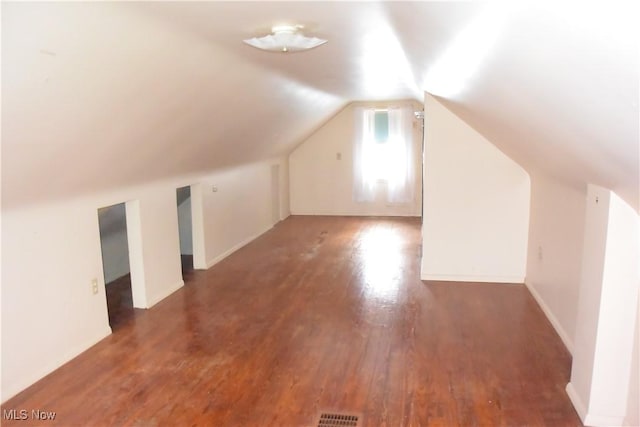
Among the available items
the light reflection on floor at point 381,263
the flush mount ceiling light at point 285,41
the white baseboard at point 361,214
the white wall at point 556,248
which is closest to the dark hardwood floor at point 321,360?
the light reflection on floor at point 381,263

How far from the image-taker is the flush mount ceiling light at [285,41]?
2.50 metres

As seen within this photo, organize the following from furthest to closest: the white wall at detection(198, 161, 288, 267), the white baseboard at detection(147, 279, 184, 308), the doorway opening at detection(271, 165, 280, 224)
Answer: the doorway opening at detection(271, 165, 280, 224) → the white wall at detection(198, 161, 288, 267) → the white baseboard at detection(147, 279, 184, 308)

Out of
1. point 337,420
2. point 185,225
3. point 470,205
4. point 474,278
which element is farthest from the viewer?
point 185,225

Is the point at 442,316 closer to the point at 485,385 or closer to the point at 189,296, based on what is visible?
the point at 485,385

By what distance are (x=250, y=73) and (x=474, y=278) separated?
320cm

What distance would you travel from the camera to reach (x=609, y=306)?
2.48 meters

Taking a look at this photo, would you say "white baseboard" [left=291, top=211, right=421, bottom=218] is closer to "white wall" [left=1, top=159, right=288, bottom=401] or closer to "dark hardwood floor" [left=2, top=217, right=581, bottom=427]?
"dark hardwood floor" [left=2, top=217, right=581, bottom=427]

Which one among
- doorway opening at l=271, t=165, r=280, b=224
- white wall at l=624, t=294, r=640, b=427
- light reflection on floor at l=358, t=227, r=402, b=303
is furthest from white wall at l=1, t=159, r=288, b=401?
white wall at l=624, t=294, r=640, b=427

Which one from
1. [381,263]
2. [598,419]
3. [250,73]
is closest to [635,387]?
[598,419]

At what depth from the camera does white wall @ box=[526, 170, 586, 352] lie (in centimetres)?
344

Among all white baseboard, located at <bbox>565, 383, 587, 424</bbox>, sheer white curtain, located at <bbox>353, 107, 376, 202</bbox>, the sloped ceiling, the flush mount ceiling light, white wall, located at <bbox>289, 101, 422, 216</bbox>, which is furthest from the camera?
white wall, located at <bbox>289, 101, 422, 216</bbox>

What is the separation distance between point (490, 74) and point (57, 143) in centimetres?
236

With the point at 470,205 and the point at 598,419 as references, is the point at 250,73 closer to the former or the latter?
the point at 470,205

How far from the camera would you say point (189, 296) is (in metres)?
4.83
